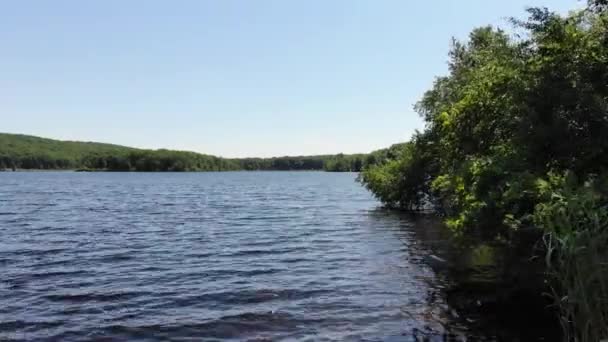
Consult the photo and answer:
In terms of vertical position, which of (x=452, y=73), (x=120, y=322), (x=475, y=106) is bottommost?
(x=120, y=322)

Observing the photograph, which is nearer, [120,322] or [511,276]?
→ [120,322]

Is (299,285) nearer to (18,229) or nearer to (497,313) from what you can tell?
(497,313)

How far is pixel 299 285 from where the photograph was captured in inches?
616

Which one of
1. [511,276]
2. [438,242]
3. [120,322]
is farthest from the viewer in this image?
[438,242]

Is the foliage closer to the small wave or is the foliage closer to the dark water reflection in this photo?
the dark water reflection

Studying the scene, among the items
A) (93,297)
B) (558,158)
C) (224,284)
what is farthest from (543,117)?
(93,297)

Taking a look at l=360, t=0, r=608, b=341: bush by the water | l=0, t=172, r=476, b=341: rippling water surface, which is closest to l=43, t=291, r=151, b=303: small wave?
l=0, t=172, r=476, b=341: rippling water surface

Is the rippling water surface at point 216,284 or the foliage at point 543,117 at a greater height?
the foliage at point 543,117

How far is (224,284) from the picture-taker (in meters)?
15.8

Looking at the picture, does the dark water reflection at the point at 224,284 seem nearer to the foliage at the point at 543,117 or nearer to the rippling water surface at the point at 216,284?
the rippling water surface at the point at 216,284

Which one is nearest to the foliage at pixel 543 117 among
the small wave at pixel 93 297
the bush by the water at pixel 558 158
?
the bush by the water at pixel 558 158

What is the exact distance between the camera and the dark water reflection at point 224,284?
37.3 feet

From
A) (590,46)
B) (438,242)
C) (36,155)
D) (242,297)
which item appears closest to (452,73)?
(438,242)

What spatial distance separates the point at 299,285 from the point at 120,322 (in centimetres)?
546
